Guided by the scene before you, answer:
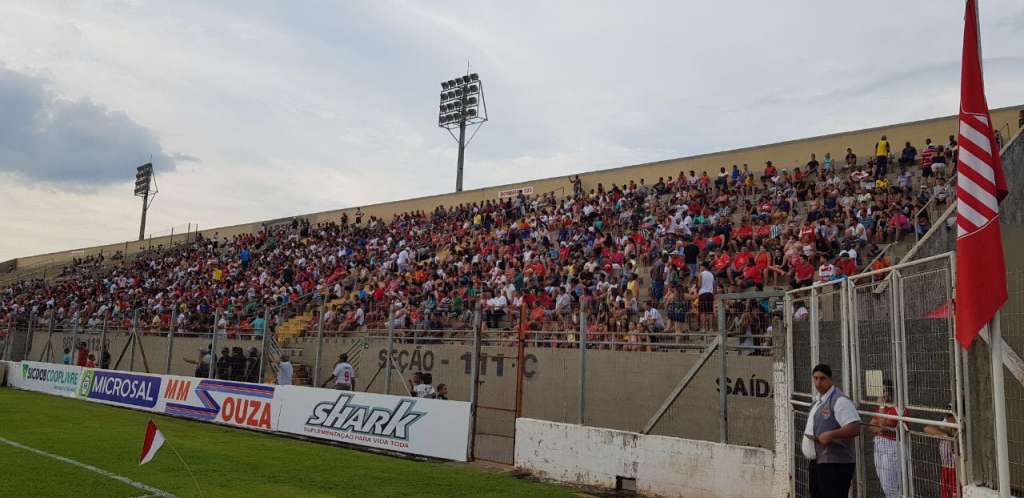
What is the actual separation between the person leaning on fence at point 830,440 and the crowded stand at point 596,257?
4.45m

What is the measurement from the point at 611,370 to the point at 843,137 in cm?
1394

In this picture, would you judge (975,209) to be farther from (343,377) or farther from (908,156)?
(908,156)

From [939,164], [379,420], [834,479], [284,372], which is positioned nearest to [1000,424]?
[834,479]

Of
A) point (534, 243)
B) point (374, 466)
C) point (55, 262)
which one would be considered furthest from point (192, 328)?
point (55, 262)

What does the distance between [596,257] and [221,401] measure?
10322 mm

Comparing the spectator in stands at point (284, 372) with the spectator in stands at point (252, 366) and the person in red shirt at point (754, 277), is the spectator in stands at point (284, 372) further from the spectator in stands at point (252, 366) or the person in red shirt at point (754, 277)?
the person in red shirt at point (754, 277)

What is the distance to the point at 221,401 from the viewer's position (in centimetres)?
1830

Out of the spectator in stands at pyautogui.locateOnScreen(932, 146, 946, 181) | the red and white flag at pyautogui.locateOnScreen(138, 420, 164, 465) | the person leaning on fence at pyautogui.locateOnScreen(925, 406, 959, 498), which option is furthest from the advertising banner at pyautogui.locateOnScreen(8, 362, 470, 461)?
the spectator in stands at pyautogui.locateOnScreen(932, 146, 946, 181)

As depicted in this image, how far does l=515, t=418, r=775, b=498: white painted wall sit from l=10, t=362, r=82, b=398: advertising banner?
1795cm

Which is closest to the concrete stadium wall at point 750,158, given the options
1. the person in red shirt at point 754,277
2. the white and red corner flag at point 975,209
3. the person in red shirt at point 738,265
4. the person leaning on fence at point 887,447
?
the person in red shirt at point 738,265

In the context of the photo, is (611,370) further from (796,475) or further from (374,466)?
(796,475)

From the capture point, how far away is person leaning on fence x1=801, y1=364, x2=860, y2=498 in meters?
6.80

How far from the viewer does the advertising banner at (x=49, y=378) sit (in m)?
24.2

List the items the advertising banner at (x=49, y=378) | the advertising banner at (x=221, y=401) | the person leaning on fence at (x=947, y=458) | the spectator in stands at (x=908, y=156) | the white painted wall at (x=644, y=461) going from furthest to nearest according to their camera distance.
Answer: the advertising banner at (x=49, y=378)
the spectator in stands at (x=908, y=156)
the advertising banner at (x=221, y=401)
the white painted wall at (x=644, y=461)
the person leaning on fence at (x=947, y=458)
